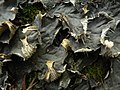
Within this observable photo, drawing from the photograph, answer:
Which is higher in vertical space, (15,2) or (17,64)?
(15,2)

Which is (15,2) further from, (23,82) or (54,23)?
(23,82)

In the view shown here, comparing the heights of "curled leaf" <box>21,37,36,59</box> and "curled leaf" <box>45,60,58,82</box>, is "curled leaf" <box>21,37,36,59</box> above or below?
above

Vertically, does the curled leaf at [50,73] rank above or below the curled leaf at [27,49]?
below

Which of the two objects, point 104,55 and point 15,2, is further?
point 15,2

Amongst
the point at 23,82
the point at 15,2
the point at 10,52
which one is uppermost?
the point at 15,2

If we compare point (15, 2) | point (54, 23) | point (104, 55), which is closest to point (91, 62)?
point (104, 55)

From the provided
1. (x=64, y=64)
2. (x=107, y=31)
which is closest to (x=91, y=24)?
(x=107, y=31)

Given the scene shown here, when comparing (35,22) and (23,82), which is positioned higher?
(35,22)

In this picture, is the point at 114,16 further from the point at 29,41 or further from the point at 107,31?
the point at 29,41

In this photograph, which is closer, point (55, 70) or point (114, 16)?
point (55, 70)
